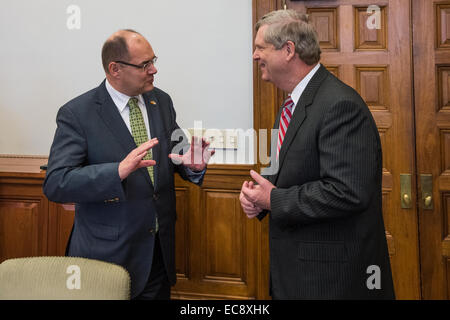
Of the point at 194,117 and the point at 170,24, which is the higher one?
the point at 170,24

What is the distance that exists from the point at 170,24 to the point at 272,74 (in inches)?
56.4

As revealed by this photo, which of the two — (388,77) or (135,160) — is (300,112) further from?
(388,77)

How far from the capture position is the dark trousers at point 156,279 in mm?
2178

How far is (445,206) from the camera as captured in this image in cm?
286

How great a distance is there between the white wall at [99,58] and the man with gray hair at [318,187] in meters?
1.16

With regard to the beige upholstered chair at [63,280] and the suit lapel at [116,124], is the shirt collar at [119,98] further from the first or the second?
the beige upholstered chair at [63,280]

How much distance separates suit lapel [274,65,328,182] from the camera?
1766mm

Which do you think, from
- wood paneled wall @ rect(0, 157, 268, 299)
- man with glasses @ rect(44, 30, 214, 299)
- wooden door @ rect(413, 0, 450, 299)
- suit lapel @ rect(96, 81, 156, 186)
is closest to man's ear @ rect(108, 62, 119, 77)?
man with glasses @ rect(44, 30, 214, 299)

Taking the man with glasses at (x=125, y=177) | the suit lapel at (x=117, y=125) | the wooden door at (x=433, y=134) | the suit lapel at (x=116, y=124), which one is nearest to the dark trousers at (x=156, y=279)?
the man with glasses at (x=125, y=177)

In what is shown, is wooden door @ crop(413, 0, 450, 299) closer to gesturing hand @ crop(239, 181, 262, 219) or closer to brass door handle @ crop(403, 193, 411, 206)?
brass door handle @ crop(403, 193, 411, 206)

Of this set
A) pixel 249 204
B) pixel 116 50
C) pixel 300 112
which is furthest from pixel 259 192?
pixel 116 50

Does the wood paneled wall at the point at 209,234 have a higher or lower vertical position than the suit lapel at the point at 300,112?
lower

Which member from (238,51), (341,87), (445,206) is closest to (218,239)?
(238,51)
